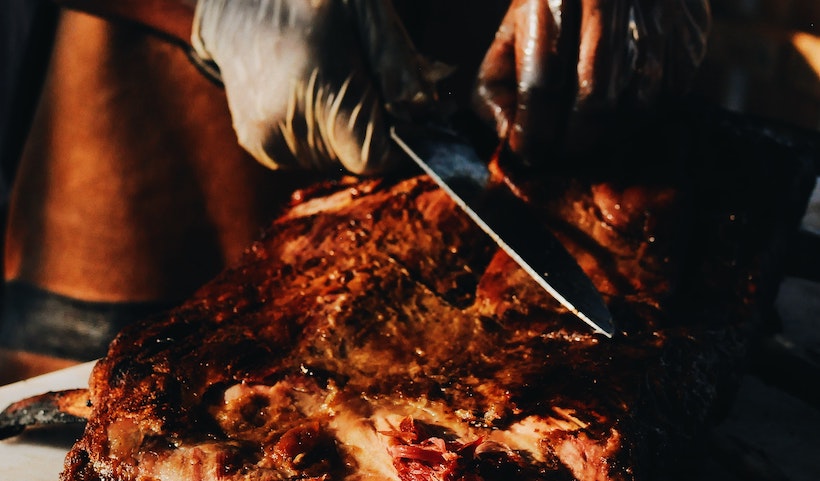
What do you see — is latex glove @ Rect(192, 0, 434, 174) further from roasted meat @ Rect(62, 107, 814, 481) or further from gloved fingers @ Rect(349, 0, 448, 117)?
roasted meat @ Rect(62, 107, 814, 481)

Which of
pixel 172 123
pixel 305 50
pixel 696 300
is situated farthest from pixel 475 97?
pixel 172 123

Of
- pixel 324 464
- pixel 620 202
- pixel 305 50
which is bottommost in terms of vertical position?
pixel 324 464

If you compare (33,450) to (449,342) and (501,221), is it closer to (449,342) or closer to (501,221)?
(449,342)

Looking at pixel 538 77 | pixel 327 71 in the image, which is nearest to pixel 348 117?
pixel 327 71

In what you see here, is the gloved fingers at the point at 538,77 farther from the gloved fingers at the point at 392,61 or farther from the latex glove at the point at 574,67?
the gloved fingers at the point at 392,61

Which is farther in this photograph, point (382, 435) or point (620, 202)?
point (620, 202)

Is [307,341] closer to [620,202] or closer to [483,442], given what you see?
[483,442]

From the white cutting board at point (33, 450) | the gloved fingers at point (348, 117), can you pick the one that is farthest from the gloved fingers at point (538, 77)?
the white cutting board at point (33, 450)
